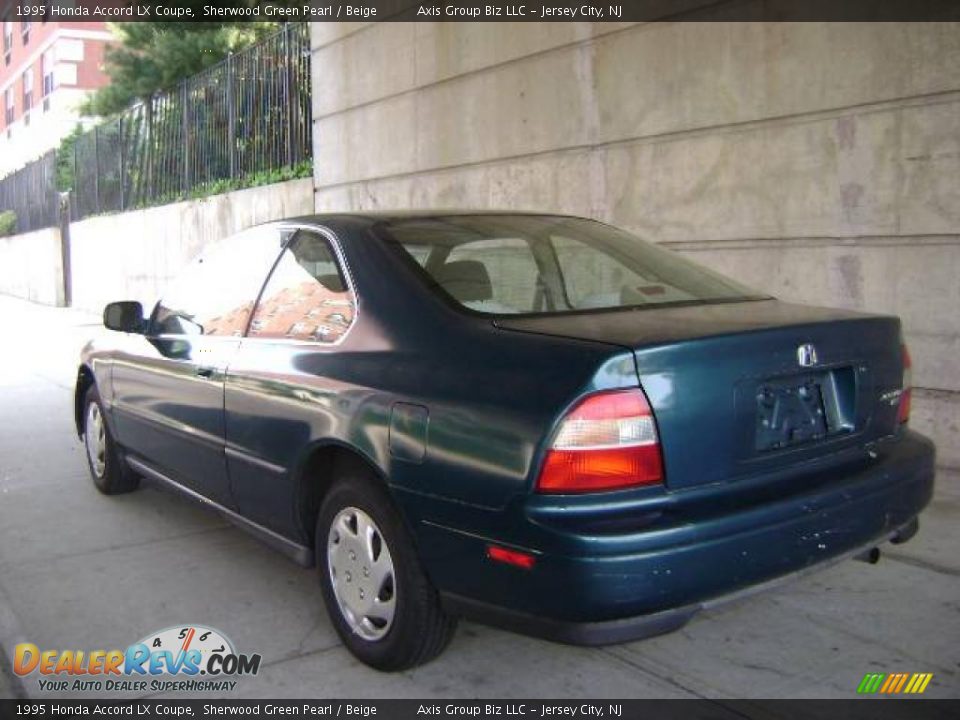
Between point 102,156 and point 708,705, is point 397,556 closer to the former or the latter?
point 708,705

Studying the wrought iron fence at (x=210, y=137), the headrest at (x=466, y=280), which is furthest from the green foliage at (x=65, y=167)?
the headrest at (x=466, y=280)

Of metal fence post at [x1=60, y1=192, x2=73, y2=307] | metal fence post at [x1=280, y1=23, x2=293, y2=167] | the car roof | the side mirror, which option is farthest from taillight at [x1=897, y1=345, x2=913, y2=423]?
metal fence post at [x1=60, y1=192, x2=73, y2=307]

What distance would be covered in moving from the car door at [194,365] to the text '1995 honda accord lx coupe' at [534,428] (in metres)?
0.03

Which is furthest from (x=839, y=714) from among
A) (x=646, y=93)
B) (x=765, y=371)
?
(x=646, y=93)

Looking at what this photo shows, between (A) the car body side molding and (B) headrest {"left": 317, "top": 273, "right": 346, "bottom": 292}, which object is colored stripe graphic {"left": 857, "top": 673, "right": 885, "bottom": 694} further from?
(B) headrest {"left": 317, "top": 273, "right": 346, "bottom": 292}

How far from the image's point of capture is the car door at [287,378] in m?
3.17

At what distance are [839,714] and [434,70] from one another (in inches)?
283

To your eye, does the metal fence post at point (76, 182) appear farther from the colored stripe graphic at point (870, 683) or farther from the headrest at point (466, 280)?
the colored stripe graphic at point (870, 683)

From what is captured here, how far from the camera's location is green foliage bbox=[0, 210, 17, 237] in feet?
90.5

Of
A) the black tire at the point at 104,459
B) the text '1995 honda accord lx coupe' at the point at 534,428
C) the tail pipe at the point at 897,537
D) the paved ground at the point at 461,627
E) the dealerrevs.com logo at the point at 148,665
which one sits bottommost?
the dealerrevs.com logo at the point at 148,665

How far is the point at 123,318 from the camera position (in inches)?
181

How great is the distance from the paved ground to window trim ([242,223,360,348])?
1050 mm

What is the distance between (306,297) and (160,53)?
642 inches

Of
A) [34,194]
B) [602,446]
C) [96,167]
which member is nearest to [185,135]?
[96,167]
